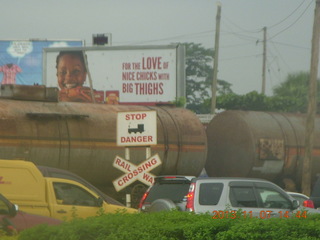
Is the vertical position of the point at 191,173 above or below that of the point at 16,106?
below

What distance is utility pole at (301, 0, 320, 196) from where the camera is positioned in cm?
3047

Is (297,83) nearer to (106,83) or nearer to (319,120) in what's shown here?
(106,83)

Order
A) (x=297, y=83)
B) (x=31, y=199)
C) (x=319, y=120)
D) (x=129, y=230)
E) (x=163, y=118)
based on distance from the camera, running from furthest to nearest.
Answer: (x=297, y=83) → (x=319, y=120) → (x=163, y=118) → (x=31, y=199) → (x=129, y=230)

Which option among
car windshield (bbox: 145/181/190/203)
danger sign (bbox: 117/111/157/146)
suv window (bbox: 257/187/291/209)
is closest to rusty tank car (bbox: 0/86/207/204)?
danger sign (bbox: 117/111/157/146)

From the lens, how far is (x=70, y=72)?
170 feet

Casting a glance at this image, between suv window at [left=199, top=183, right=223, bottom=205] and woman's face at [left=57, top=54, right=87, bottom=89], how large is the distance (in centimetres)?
3328

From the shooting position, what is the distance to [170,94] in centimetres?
4916

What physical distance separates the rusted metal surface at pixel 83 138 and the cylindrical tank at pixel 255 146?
1944 millimetres

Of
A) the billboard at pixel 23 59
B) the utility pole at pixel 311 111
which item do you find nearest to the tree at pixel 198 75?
the billboard at pixel 23 59

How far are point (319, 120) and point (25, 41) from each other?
153 feet

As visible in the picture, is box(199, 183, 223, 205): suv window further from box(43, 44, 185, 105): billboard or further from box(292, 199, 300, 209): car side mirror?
box(43, 44, 185, 105): billboard

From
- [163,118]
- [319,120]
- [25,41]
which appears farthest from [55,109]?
[25,41]

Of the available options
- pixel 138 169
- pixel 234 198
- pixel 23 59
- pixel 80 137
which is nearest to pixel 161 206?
pixel 234 198

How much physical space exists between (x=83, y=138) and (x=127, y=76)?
85.1 ft
